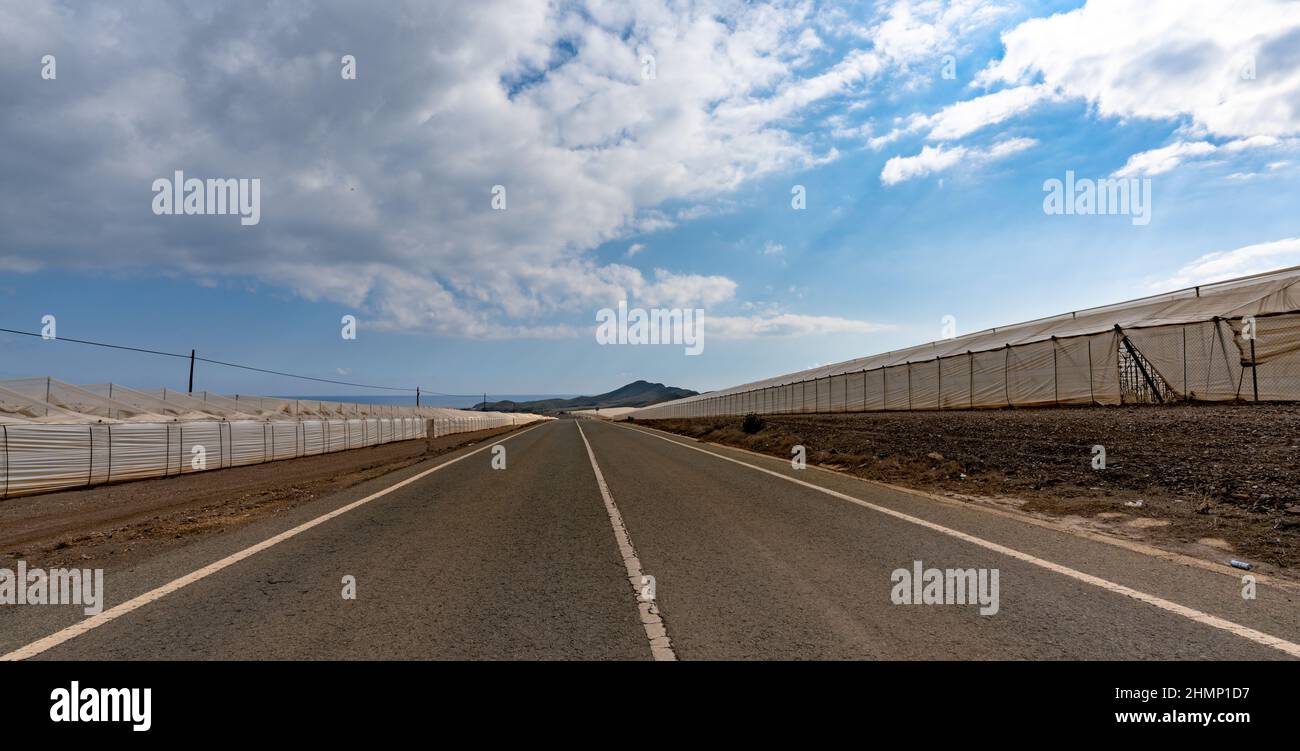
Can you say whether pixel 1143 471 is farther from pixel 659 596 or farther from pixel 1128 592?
pixel 659 596

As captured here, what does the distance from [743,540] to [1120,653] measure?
13.1ft

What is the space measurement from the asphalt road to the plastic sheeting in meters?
15.5

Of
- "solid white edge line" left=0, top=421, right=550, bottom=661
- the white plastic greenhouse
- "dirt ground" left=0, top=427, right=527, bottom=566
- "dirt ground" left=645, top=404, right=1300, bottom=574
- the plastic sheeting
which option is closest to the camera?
"solid white edge line" left=0, top=421, right=550, bottom=661

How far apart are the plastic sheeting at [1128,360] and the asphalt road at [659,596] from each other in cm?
1553

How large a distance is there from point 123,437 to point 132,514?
9.51 m

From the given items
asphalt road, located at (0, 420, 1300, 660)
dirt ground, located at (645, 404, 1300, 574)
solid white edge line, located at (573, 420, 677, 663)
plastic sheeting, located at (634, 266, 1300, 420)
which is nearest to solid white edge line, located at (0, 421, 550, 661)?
asphalt road, located at (0, 420, 1300, 660)

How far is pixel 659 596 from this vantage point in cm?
496

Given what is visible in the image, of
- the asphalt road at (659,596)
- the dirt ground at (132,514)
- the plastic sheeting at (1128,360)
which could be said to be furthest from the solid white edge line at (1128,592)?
the plastic sheeting at (1128,360)

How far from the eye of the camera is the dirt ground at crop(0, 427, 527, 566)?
25.1 feet

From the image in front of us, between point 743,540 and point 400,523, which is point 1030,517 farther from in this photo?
point 400,523

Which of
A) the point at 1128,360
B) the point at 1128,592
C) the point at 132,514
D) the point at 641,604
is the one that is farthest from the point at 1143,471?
the point at 132,514

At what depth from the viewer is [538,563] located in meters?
6.16

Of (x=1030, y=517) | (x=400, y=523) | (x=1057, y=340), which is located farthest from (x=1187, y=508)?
(x=1057, y=340)

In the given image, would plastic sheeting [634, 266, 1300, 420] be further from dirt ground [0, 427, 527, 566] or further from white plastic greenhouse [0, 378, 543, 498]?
white plastic greenhouse [0, 378, 543, 498]
